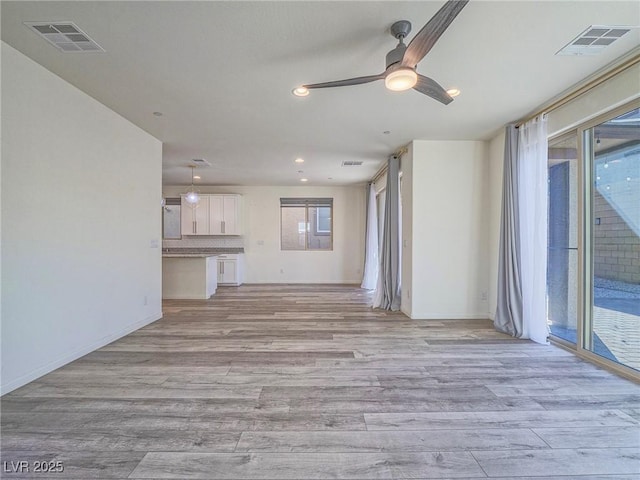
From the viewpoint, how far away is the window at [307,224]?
324 inches

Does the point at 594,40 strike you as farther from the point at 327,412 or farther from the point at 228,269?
the point at 228,269

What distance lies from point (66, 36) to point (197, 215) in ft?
19.4

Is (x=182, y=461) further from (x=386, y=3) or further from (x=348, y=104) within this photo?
A: (x=348, y=104)

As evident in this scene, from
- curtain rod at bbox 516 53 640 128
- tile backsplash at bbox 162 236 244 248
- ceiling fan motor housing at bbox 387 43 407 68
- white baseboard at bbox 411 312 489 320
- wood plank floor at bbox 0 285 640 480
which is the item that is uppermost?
curtain rod at bbox 516 53 640 128

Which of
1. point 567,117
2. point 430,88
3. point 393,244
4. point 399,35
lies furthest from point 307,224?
point 399,35

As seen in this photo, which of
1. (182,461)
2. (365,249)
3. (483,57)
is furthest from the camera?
(365,249)

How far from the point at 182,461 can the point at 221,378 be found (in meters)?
0.96

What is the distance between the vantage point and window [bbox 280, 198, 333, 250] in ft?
27.0

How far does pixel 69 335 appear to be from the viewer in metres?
2.84

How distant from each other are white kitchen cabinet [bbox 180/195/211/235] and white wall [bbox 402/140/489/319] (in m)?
5.62

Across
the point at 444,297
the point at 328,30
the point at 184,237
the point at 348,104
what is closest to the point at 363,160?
the point at 348,104

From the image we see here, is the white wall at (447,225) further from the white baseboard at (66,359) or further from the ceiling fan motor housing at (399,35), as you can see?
the white baseboard at (66,359)

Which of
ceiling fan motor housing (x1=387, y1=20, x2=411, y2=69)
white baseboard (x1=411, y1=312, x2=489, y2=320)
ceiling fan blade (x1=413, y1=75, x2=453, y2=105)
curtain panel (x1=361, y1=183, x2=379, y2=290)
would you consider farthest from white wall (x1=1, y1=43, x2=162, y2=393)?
curtain panel (x1=361, y1=183, x2=379, y2=290)

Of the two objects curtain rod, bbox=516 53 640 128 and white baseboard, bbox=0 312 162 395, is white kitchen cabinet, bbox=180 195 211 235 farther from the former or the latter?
curtain rod, bbox=516 53 640 128
